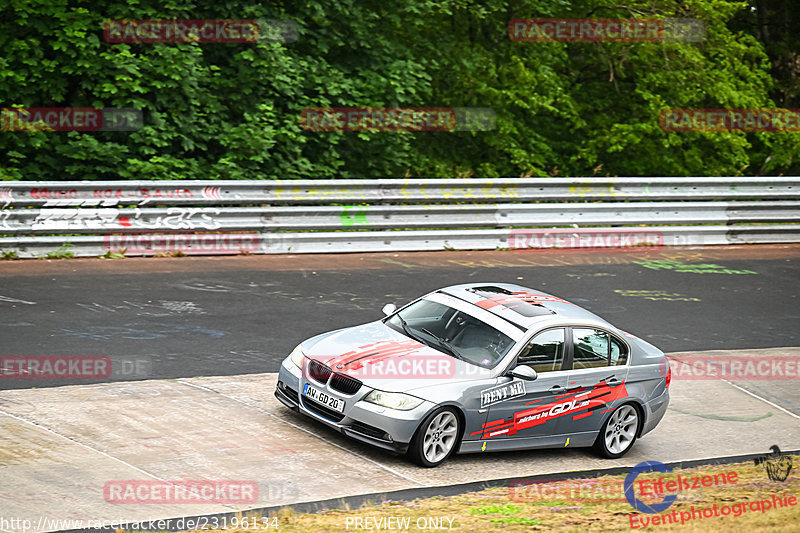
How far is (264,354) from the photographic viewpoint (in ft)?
35.6

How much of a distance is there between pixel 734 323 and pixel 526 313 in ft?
19.5

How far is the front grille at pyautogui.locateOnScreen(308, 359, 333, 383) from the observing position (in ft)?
28.0

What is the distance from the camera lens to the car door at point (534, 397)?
853 centimetres

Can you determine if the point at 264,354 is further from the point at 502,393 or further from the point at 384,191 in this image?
the point at 384,191

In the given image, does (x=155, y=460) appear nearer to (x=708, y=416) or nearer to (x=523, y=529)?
(x=523, y=529)

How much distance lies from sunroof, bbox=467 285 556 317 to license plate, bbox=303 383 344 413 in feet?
5.99

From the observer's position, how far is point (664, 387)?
962cm

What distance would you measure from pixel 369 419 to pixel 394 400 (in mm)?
269

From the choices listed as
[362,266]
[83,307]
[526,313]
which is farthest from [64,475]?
[362,266]
